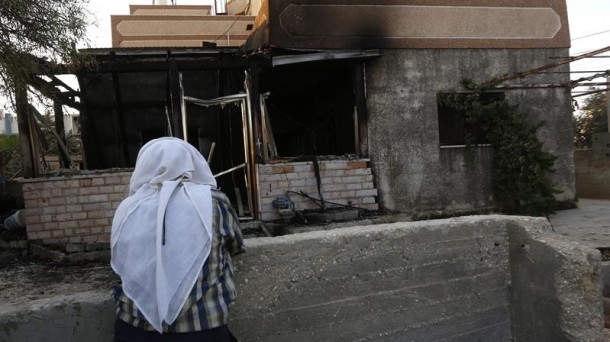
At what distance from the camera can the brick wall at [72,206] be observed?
5719 millimetres

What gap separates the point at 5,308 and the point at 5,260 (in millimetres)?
4033

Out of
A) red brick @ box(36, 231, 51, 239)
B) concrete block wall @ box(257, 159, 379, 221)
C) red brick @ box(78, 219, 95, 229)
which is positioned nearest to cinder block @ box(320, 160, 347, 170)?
concrete block wall @ box(257, 159, 379, 221)

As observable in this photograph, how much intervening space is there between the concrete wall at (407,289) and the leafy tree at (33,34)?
184cm

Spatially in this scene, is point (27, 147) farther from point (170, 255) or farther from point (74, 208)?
point (170, 255)

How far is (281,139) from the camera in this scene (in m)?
10.5

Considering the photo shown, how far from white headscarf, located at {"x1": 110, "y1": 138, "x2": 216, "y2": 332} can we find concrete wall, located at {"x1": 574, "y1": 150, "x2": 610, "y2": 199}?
12.2m

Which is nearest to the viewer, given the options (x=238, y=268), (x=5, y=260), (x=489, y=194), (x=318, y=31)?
(x=238, y=268)

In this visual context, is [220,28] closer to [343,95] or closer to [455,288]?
[343,95]

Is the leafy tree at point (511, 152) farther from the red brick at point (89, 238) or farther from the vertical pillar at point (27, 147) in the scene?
the vertical pillar at point (27, 147)

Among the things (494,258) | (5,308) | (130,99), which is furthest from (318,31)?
(5,308)

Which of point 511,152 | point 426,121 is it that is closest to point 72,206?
point 426,121

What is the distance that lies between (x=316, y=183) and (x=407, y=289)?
13.7 feet

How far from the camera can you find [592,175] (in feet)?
38.1

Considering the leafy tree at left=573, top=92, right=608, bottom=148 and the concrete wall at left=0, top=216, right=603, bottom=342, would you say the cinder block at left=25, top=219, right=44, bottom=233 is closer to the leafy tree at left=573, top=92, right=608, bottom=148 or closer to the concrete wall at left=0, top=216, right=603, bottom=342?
the concrete wall at left=0, top=216, right=603, bottom=342
